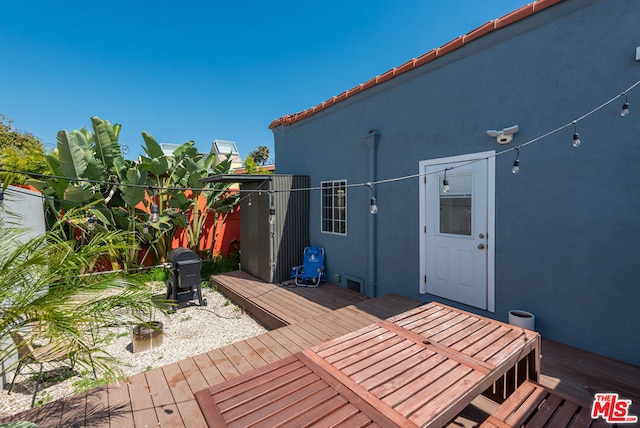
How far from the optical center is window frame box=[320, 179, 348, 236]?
6.48m

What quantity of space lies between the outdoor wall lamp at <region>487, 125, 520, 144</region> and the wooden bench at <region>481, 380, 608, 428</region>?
2.94 metres

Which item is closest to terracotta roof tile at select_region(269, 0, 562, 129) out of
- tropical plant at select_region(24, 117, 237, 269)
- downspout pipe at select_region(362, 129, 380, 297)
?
downspout pipe at select_region(362, 129, 380, 297)

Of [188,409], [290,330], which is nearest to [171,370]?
[188,409]

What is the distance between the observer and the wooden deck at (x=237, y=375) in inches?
97.8

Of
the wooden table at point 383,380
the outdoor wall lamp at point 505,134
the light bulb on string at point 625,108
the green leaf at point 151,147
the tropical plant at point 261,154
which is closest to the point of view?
the wooden table at point 383,380

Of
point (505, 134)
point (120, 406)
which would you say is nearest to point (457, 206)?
point (505, 134)

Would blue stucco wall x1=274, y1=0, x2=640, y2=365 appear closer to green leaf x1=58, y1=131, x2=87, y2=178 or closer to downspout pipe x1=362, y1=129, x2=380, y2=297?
downspout pipe x1=362, y1=129, x2=380, y2=297

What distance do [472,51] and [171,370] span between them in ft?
19.5

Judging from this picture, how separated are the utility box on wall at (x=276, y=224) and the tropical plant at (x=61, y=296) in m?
4.24

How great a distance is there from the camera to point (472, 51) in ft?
13.6

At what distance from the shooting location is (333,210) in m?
6.77

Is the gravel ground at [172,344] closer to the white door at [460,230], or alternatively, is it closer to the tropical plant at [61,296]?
the tropical plant at [61,296]

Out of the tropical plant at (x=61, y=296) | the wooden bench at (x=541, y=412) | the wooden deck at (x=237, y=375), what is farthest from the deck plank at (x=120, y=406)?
the wooden bench at (x=541, y=412)

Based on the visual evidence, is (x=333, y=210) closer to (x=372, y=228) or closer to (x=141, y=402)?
(x=372, y=228)
